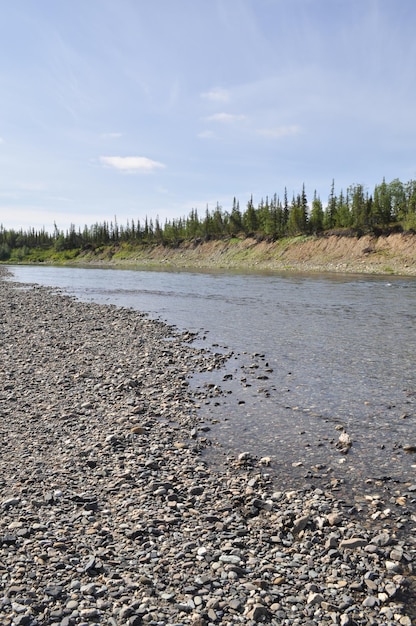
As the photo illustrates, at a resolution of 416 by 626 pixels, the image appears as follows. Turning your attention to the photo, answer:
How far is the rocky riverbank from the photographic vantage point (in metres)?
5.50

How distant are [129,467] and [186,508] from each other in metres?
1.94

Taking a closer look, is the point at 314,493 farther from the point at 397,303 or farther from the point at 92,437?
the point at 397,303

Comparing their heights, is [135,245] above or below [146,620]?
above

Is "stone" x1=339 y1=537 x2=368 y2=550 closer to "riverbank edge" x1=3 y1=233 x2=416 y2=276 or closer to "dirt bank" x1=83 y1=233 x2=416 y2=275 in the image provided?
"riverbank edge" x1=3 y1=233 x2=416 y2=276

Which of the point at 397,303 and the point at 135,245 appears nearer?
the point at 397,303

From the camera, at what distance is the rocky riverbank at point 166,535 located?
550 cm

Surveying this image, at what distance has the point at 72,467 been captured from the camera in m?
9.27

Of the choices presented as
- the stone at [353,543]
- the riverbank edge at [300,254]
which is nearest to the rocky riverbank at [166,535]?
the stone at [353,543]

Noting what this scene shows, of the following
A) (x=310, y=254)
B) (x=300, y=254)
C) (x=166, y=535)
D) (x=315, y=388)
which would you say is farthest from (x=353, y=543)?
(x=300, y=254)

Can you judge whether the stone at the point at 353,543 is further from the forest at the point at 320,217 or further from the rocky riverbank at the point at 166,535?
the forest at the point at 320,217

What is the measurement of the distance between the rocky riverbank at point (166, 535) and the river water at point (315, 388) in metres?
0.85

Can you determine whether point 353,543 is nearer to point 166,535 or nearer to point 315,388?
point 166,535

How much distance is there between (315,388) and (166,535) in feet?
29.3

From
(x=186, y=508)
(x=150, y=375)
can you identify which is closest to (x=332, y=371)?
(x=150, y=375)
